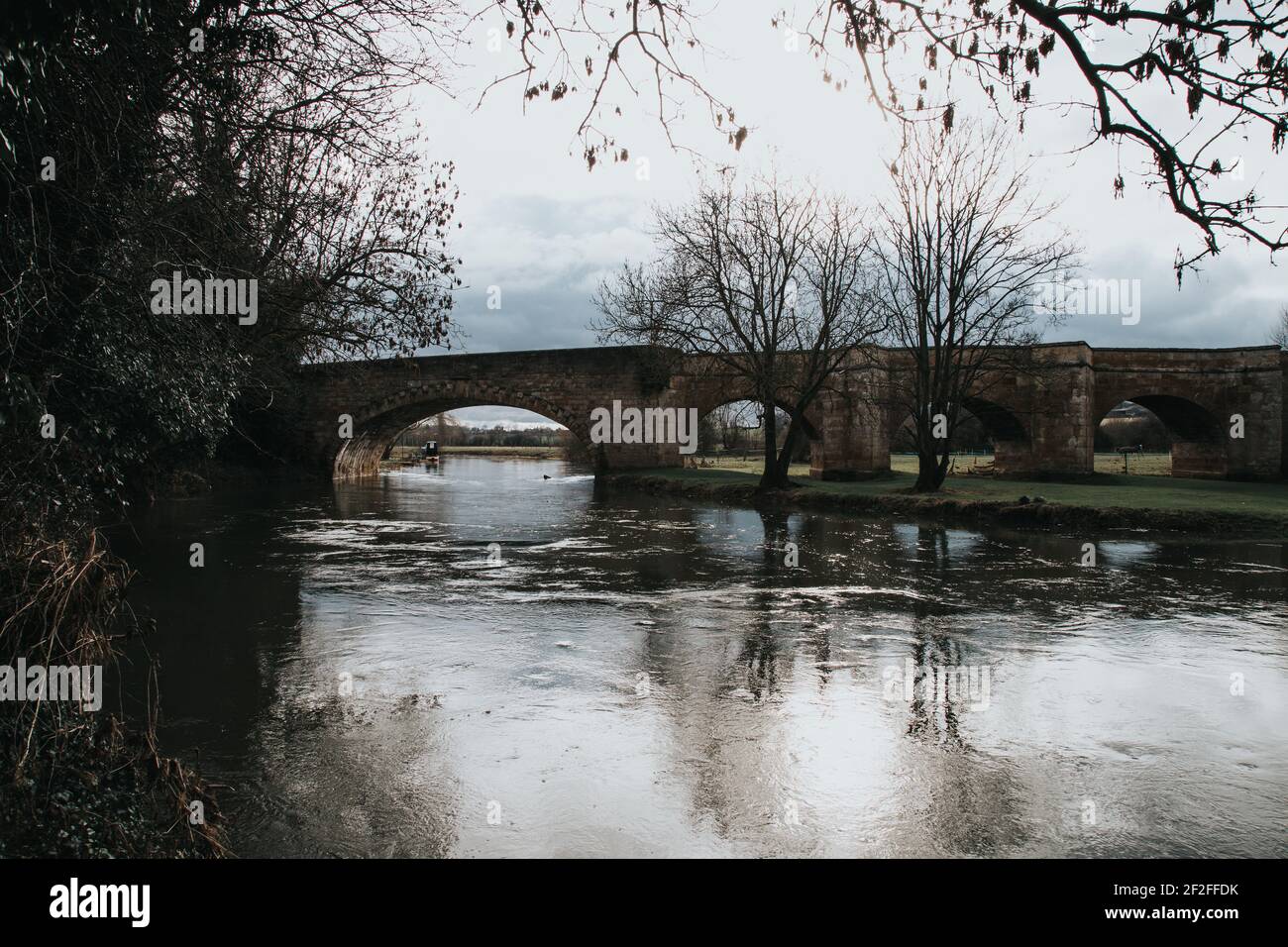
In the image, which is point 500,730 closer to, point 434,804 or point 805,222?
point 434,804

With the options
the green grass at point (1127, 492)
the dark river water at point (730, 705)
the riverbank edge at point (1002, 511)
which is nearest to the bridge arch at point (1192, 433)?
the green grass at point (1127, 492)

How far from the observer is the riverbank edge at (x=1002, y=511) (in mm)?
17125

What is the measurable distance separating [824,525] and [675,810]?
1533 cm

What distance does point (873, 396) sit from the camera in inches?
1046

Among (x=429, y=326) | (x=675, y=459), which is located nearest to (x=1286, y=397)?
(x=675, y=459)

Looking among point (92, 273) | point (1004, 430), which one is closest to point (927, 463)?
point (1004, 430)

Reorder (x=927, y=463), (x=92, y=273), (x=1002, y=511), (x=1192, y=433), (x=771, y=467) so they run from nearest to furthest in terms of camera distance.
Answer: (x=92, y=273)
(x=1002, y=511)
(x=927, y=463)
(x=771, y=467)
(x=1192, y=433)

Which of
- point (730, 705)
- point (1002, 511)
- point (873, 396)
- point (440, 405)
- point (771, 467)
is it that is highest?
point (440, 405)

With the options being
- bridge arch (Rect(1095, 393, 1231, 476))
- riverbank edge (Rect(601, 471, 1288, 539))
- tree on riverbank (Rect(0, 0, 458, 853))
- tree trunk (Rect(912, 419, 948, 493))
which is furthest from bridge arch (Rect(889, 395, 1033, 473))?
tree on riverbank (Rect(0, 0, 458, 853))

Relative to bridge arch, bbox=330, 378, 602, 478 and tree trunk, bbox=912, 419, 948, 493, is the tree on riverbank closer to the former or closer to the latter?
tree trunk, bbox=912, 419, 948, 493

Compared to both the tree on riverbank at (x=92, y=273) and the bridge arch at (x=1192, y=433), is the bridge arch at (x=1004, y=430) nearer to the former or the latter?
the bridge arch at (x=1192, y=433)

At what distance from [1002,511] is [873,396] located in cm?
794

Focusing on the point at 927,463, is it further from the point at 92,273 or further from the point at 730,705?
the point at 92,273
